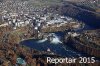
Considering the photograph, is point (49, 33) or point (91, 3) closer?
point (49, 33)

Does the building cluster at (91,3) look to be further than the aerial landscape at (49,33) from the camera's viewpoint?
Yes

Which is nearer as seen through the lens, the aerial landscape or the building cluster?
the aerial landscape

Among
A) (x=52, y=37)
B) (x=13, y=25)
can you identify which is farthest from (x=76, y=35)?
(x=13, y=25)

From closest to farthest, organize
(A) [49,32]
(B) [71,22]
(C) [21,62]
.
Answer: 1. (C) [21,62]
2. (A) [49,32]
3. (B) [71,22]

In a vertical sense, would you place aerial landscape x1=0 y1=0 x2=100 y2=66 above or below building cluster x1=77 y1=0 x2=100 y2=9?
above

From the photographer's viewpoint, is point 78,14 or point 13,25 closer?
point 13,25

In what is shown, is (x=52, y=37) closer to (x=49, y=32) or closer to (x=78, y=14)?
(x=49, y=32)

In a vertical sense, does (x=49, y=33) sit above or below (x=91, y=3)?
above

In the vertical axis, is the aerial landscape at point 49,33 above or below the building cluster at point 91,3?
above
